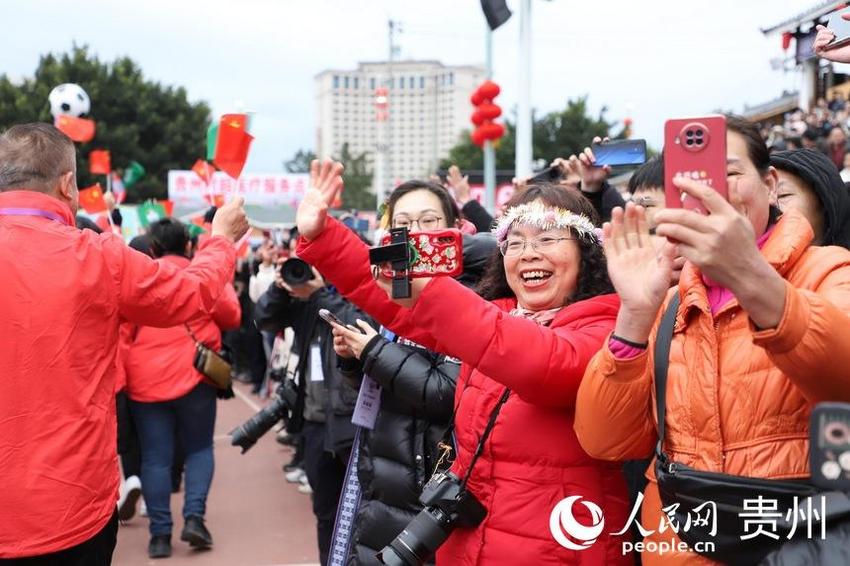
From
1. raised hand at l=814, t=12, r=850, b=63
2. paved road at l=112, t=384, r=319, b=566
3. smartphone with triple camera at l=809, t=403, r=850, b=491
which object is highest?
raised hand at l=814, t=12, r=850, b=63

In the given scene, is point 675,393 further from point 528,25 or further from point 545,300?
point 528,25

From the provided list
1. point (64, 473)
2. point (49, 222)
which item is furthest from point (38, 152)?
point (64, 473)

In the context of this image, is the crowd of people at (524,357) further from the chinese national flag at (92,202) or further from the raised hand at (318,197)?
the chinese national flag at (92,202)

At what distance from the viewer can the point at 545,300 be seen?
2270 mm

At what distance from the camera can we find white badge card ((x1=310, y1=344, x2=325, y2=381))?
4211mm

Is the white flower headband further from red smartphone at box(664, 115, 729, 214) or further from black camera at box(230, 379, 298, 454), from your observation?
black camera at box(230, 379, 298, 454)

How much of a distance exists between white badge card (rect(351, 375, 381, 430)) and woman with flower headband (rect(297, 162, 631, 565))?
71 cm

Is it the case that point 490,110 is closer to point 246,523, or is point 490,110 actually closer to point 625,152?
point 246,523

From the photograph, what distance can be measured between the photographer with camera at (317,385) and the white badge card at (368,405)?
1.70 feet

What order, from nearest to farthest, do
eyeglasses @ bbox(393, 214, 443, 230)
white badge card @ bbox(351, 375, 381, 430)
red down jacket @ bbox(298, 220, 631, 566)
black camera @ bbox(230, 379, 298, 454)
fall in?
red down jacket @ bbox(298, 220, 631, 566)
white badge card @ bbox(351, 375, 381, 430)
eyeglasses @ bbox(393, 214, 443, 230)
black camera @ bbox(230, 379, 298, 454)

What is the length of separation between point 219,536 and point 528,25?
408 centimetres

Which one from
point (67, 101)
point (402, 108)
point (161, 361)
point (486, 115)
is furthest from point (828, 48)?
point (402, 108)

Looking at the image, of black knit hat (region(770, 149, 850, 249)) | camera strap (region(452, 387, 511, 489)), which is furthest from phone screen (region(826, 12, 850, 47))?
camera strap (region(452, 387, 511, 489))

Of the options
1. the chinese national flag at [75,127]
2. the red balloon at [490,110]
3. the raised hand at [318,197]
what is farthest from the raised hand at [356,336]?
the chinese national flag at [75,127]
